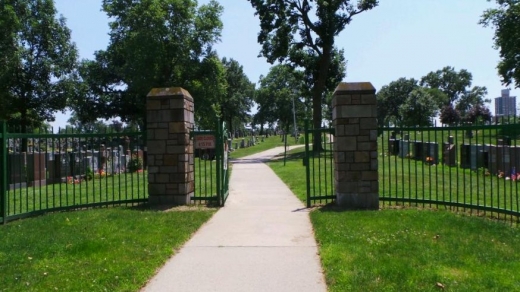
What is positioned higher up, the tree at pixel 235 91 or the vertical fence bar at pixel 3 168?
the tree at pixel 235 91

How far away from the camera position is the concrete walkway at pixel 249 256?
4.93 metres

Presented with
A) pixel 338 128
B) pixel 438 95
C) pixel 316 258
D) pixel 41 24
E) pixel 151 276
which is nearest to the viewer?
pixel 151 276

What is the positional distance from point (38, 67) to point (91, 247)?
108 feet

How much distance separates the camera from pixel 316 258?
5879 millimetres

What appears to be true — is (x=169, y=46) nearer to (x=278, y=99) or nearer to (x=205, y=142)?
(x=205, y=142)

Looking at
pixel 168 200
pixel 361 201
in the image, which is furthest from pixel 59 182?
pixel 361 201

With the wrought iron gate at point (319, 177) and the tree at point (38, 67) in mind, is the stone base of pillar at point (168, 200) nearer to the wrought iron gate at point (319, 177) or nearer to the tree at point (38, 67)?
the wrought iron gate at point (319, 177)

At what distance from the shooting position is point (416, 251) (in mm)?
5941

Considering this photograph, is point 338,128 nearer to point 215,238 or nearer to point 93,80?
point 215,238

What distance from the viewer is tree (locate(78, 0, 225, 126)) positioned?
3612cm

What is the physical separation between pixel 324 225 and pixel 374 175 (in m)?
2.39

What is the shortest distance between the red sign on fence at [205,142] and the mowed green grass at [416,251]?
295 centimetres

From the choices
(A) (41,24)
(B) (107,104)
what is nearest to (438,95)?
(B) (107,104)

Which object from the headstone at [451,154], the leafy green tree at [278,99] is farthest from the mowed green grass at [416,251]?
the leafy green tree at [278,99]
